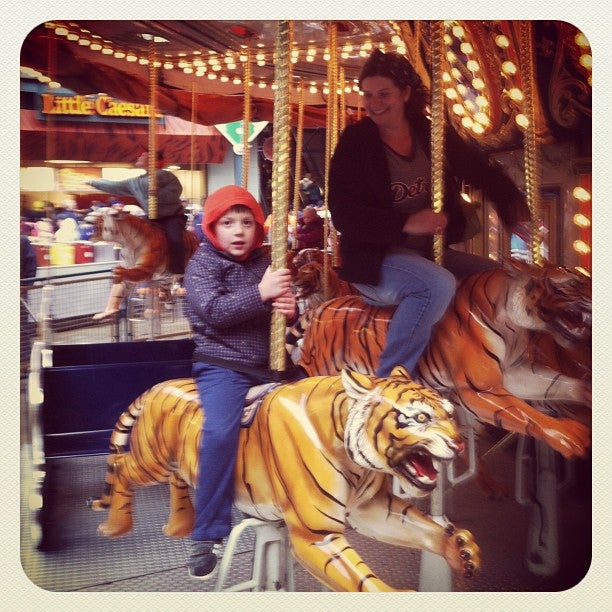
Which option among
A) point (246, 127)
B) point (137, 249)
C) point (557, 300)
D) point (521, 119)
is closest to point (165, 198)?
point (137, 249)

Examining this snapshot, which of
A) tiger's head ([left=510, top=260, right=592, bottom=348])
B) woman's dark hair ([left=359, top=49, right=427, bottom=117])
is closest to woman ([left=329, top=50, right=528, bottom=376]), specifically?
woman's dark hair ([left=359, top=49, right=427, bottom=117])

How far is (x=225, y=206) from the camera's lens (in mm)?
2092

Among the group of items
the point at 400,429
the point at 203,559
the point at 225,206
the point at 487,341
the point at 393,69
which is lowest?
the point at 203,559

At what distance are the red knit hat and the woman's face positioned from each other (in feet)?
1.27

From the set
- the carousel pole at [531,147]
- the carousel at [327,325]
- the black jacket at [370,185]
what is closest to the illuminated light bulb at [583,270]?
the carousel at [327,325]

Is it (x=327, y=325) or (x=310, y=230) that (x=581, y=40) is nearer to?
(x=310, y=230)

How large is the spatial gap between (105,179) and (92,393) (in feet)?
1.87

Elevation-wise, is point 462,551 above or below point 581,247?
below

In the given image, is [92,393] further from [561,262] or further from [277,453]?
[561,262]

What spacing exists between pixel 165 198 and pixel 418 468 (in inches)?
37.8

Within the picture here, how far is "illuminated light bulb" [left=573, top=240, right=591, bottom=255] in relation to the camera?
2152 millimetres

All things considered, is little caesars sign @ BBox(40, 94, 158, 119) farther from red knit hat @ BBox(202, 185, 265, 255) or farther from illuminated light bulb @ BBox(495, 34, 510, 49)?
illuminated light bulb @ BBox(495, 34, 510, 49)

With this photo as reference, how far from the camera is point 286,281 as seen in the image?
211cm

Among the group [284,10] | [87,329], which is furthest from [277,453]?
[284,10]
